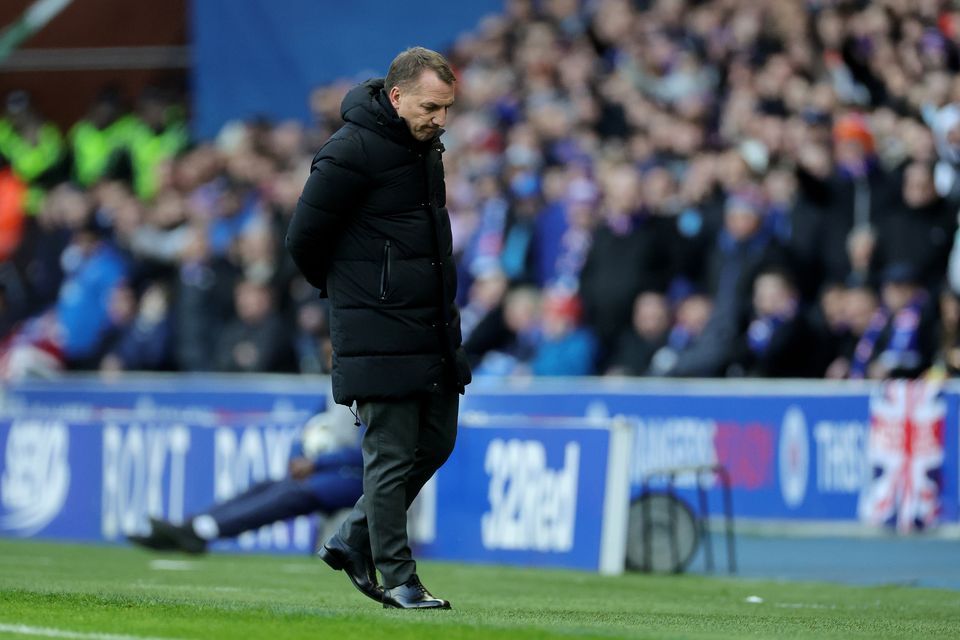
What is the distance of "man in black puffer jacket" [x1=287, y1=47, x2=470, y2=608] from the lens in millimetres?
7844

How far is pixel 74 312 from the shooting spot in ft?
76.0

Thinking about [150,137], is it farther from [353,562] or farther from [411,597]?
[411,597]

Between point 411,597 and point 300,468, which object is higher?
point 300,468

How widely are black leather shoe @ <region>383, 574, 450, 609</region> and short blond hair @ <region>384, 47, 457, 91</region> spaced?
1.96 meters

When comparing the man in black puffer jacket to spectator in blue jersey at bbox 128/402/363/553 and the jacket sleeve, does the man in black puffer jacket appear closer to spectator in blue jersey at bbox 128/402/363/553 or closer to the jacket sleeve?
the jacket sleeve

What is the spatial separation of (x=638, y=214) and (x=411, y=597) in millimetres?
10337

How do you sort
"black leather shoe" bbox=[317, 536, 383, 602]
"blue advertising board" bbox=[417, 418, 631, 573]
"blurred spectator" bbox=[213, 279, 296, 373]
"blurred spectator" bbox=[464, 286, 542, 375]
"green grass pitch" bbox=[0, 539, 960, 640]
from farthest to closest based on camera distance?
"blurred spectator" bbox=[213, 279, 296, 373], "blurred spectator" bbox=[464, 286, 542, 375], "blue advertising board" bbox=[417, 418, 631, 573], "black leather shoe" bbox=[317, 536, 383, 602], "green grass pitch" bbox=[0, 539, 960, 640]

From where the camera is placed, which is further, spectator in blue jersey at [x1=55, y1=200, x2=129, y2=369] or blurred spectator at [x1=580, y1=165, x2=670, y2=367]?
spectator in blue jersey at [x1=55, y1=200, x2=129, y2=369]

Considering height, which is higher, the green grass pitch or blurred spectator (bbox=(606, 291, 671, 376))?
blurred spectator (bbox=(606, 291, 671, 376))

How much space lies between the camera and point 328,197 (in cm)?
783

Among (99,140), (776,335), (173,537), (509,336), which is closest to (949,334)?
(776,335)

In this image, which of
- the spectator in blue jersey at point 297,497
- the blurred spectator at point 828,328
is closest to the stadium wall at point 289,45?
the blurred spectator at point 828,328

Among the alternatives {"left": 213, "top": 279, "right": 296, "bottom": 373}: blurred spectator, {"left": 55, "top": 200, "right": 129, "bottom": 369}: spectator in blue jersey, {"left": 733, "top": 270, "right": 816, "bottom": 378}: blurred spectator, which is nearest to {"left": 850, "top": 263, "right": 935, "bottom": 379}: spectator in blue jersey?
{"left": 733, "top": 270, "right": 816, "bottom": 378}: blurred spectator

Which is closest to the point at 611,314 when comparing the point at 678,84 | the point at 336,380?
the point at 678,84
